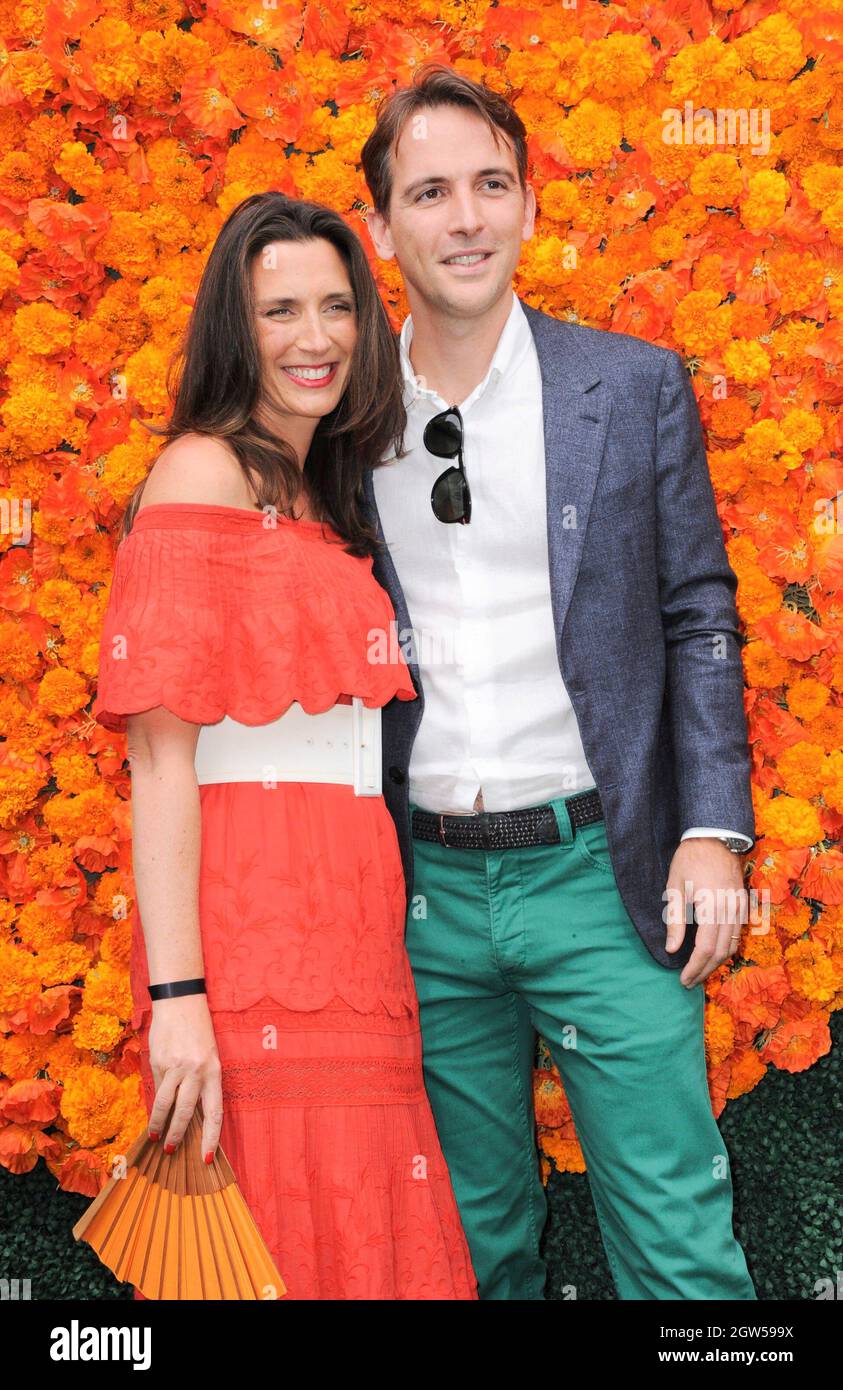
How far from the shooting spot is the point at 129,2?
261cm

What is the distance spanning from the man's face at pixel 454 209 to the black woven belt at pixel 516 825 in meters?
0.75

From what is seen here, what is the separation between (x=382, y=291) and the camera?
2.62m

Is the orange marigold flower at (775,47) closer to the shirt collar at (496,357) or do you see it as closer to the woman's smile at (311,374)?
the shirt collar at (496,357)

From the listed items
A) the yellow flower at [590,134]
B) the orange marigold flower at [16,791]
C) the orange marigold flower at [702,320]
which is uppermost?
the yellow flower at [590,134]

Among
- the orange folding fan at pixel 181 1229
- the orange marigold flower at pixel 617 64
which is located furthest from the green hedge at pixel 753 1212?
the orange marigold flower at pixel 617 64

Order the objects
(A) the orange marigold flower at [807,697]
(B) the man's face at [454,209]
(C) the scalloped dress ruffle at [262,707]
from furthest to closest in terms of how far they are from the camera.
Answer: (A) the orange marigold flower at [807,697] < (B) the man's face at [454,209] < (C) the scalloped dress ruffle at [262,707]

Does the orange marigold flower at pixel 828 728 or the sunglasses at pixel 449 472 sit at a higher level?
the sunglasses at pixel 449 472

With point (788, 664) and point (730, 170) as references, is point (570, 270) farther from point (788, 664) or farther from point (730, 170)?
point (788, 664)

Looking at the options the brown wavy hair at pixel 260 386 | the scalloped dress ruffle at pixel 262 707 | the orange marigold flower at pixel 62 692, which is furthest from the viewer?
the orange marigold flower at pixel 62 692

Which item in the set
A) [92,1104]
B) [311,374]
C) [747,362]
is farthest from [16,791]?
[747,362]

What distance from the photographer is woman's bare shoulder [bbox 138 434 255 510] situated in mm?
1820

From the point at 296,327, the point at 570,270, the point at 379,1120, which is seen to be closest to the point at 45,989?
the point at 379,1120

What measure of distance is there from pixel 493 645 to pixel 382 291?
94 centimetres

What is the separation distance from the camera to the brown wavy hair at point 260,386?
194 cm
